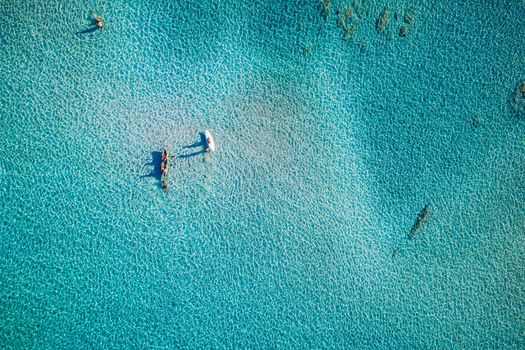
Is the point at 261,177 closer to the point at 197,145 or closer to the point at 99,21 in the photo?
the point at 197,145

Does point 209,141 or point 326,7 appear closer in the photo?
point 209,141

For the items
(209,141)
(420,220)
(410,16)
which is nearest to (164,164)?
(209,141)

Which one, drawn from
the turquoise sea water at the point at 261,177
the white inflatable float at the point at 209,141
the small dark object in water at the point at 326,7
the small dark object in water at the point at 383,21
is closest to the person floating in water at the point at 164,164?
the turquoise sea water at the point at 261,177

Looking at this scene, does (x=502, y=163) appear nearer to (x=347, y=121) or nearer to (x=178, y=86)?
(x=347, y=121)

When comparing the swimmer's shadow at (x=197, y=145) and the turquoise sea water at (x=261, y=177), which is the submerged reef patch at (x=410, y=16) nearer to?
the turquoise sea water at (x=261, y=177)

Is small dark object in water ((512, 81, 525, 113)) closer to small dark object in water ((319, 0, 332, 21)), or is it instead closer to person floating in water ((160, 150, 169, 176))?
small dark object in water ((319, 0, 332, 21))

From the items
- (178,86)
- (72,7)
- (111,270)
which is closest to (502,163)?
(178,86)

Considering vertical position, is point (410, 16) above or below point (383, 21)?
above
